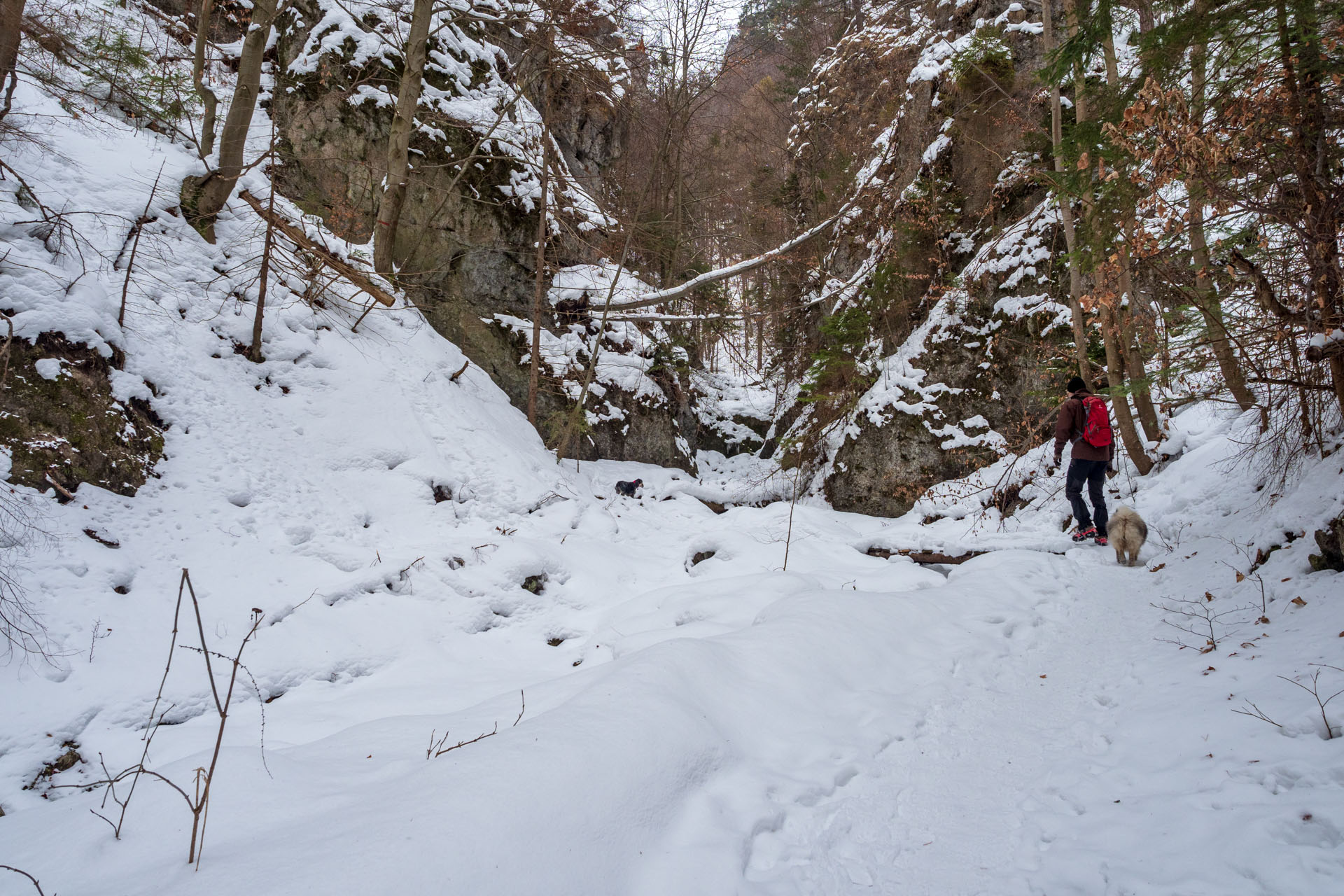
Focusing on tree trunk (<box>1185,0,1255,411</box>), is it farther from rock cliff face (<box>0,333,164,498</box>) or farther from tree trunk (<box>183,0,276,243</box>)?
tree trunk (<box>183,0,276,243</box>)

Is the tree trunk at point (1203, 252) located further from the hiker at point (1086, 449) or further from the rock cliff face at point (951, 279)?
the rock cliff face at point (951, 279)

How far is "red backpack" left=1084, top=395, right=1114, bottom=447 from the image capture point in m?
6.23

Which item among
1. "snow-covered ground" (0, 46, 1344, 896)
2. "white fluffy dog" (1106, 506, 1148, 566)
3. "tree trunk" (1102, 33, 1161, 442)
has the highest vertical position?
"tree trunk" (1102, 33, 1161, 442)

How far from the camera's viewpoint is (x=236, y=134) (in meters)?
7.69

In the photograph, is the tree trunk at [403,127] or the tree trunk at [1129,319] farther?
the tree trunk at [403,127]

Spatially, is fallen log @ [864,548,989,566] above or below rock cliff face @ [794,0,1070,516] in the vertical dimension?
below

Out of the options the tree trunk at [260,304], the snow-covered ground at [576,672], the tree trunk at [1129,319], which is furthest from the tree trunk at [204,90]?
the tree trunk at [1129,319]

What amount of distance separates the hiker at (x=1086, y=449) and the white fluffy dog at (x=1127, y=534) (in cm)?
72

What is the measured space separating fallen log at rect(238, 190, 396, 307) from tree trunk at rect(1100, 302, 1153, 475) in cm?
1029

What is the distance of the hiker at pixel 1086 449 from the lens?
6.25m

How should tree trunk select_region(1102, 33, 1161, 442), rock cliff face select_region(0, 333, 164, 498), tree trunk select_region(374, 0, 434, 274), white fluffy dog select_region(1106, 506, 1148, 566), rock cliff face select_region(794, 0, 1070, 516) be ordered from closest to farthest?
rock cliff face select_region(0, 333, 164, 498) < tree trunk select_region(1102, 33, 1161, 442) < white fluffy dog select_region(1106, 506, 1148, 566) < tree trunk select_region(374, 0, 434, 274) < rock cliff face select_region(794, 0, 1070, 516)

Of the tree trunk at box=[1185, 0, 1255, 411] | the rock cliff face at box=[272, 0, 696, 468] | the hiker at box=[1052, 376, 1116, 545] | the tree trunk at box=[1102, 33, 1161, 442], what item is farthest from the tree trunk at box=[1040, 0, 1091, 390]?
the rock cliff face at box=[272, 0, 696, 468]

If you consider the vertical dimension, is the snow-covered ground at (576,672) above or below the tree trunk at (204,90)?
below

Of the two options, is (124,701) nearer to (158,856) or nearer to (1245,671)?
(158,856)
